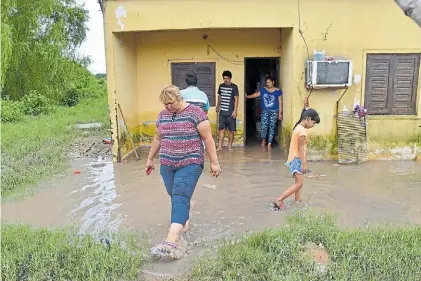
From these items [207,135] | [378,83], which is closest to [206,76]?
[378,83]

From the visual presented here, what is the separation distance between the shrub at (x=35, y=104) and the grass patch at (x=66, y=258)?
507 inches

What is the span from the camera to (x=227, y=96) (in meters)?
9.09

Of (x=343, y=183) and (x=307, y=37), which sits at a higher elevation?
(x=307, y=37)

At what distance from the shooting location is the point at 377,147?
8391 millimetres

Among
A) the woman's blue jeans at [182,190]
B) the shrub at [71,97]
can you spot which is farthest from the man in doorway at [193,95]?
the shrub at [71,97]

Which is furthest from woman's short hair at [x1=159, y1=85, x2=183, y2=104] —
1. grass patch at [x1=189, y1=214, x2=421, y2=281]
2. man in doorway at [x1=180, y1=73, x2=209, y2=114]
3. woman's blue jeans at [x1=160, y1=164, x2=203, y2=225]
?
man in doorway at [x1=180, y1=73, x2=209, y2=114]

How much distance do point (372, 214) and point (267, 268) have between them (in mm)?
2348

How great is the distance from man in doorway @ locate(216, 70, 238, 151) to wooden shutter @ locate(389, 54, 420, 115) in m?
Answer: 3.12

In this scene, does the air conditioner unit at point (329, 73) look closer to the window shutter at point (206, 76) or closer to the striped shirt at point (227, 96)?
the striped shirt at point (227, 96)

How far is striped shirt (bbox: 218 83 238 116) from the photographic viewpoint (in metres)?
9.08

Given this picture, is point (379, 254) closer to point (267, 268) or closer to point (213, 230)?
point (267, 268)

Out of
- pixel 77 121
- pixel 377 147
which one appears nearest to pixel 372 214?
pixel 377 147

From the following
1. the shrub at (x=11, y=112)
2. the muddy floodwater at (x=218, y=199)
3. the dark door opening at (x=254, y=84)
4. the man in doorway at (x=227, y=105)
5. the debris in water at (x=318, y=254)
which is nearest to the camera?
the debris in water at (x=318, y=254)

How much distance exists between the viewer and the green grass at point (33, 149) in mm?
6750
